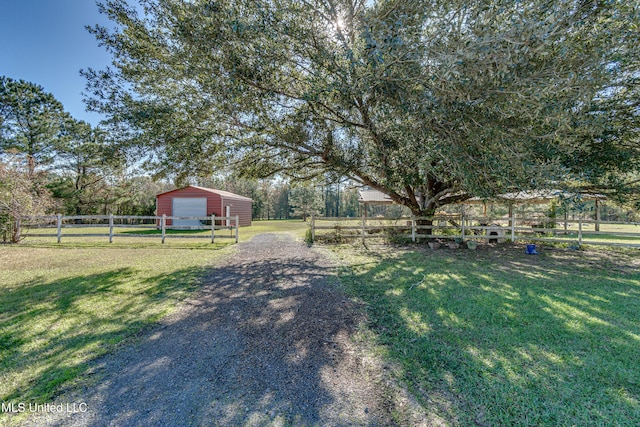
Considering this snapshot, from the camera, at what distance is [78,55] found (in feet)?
26.8

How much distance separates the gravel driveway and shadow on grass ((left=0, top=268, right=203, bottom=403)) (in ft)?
0.96

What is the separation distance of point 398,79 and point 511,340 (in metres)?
4.12

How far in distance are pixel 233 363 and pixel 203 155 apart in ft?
22.2

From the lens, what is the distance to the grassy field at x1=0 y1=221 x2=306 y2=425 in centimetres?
250

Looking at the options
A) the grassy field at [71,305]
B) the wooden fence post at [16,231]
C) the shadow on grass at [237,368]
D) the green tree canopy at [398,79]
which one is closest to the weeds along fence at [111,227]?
the wooden fence post at [16,231]

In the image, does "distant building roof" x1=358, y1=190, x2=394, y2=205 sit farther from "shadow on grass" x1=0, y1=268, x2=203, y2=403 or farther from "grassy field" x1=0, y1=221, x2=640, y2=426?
"shadow on grass" x1=0, y1=268, x2=203, y2=403

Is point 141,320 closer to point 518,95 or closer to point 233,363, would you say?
point 233,363

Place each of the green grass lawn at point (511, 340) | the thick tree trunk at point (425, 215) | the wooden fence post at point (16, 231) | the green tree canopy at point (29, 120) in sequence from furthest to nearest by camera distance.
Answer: the green tree canopy at point (29, 120) < the thick tree trunk at point (425, 215) < the wooden fence post at point (16, 231) < the green grass lawn at point (511, 340)

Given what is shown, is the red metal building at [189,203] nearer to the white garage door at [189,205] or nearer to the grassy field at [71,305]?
the white garage door at [189,205]

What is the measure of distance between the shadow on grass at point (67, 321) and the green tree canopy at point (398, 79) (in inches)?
139

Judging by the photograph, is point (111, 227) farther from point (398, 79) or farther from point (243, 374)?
point (398, 79)

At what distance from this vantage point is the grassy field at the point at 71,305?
8.21 feet

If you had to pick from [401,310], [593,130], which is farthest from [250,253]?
[593,130]

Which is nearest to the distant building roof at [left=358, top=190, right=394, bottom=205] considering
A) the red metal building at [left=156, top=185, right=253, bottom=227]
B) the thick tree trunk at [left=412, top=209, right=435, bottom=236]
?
the thick tree trunk at [left=412, top=209, right=435, bottom=236]
